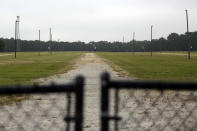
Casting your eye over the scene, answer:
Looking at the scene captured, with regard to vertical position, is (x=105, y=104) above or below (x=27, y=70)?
above

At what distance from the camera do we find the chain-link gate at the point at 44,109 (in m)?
2.89

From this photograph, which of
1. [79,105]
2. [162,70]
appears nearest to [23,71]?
[162,70]

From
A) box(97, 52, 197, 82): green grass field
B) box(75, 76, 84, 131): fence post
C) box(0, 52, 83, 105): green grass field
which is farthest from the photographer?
box(97, 52, 197, 82): green grass field

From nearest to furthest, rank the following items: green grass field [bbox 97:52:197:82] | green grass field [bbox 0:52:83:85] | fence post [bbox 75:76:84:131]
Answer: fence post [bbox 75:76:84:131] → green grass field [bbox 0:52:83:85] → green grass field [bbox 97:52:197:82]

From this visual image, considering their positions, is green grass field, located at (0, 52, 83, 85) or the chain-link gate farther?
green grass field, located at (0, 52, 83, 85)

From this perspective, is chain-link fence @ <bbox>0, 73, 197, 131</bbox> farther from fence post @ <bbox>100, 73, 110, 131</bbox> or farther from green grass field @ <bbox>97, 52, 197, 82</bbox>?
green grass field @ <bbox>97, 52, 197, 82</bbox>

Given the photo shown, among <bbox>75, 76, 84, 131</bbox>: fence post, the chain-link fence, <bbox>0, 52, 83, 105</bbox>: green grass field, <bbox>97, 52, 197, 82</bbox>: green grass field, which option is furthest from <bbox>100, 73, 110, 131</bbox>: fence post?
<bbox>97, 52, 197, 82</bbox>: green grass field

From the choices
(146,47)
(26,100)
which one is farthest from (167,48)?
(26,100)

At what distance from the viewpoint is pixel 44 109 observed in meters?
10.1

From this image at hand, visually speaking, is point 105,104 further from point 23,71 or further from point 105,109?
point 23,71

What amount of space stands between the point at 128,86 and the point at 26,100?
9.38 m

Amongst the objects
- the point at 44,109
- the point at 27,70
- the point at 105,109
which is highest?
A: the point at 105,109

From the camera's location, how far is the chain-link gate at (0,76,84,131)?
9.48 ft

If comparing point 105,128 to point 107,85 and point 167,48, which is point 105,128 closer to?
point 107,85
